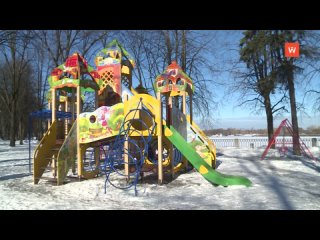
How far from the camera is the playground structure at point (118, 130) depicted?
8.58 m

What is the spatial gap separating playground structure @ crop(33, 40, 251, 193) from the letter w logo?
767 cm

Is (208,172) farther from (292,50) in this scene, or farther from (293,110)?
(292,50)

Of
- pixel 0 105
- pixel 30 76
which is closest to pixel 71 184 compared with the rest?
pixel 30 76

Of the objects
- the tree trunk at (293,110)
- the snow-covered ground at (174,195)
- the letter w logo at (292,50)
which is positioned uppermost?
the letter w logo at (292,50)

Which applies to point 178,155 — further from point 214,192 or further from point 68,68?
point 68,68

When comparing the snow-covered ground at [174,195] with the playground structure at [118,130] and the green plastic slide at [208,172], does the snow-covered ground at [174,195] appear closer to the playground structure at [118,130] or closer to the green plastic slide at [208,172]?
the green plastic slide at [208,172]

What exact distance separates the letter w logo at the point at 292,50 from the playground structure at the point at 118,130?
25.2 feet

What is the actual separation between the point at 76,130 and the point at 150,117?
255 centimetres

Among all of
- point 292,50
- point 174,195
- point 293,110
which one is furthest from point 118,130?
point 292,50

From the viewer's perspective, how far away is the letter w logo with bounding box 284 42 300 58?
16.3m

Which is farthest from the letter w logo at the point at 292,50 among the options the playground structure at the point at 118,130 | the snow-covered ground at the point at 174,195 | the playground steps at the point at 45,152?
the playground steps at the point at 45,152

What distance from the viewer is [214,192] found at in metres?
7.47

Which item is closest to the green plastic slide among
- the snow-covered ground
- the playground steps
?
the snow-covered ground

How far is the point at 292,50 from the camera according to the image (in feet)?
52.9
